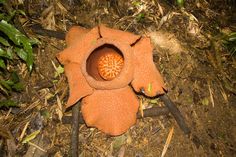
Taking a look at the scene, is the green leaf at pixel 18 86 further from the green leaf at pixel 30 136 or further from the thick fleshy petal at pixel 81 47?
the thick fleshy petal at pixel 81 47

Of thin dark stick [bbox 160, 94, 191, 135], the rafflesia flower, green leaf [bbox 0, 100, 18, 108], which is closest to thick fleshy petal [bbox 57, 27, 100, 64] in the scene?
the rafflesia flower

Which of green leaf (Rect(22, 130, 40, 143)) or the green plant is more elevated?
the green plant

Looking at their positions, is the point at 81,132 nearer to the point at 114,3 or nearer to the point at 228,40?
the point at 114,3

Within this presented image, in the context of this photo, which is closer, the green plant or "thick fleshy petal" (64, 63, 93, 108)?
"thick fleshy petal" (64, 63, 93, 108)

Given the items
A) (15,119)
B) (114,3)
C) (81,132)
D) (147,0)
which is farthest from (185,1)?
(15,119)

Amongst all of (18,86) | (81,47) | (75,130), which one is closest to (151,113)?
(75,130)

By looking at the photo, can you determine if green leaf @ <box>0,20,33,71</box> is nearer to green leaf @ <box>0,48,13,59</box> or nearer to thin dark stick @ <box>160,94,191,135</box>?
green leaf @ <box>0,48,13,59</box>
